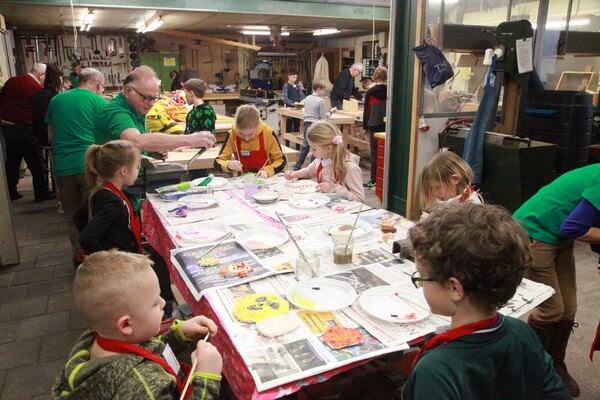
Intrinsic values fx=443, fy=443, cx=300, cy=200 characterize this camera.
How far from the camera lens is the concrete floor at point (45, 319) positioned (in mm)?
2469

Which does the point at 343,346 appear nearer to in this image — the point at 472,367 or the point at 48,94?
the point at 472,367

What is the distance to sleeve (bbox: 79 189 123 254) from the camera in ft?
6.90

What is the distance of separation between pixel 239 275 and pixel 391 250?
0.73 meters

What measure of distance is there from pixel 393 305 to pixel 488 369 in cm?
60

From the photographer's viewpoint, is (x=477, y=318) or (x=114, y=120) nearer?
(x=477, y=318)

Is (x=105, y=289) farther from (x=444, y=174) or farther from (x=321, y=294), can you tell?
(x=444, y=174)

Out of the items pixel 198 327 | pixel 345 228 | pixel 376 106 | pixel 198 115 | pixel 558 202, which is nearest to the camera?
pixel 198 327

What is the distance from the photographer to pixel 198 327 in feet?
4.69

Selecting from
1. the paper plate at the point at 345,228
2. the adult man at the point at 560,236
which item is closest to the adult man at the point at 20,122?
the paper plate at the point at 345,228

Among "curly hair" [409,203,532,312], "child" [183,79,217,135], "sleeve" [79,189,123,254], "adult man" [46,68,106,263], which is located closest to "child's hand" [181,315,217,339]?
"curly hair" [409,203,532,312]

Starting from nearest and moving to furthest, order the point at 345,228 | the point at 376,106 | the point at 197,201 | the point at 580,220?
the point at 580,220 → the point at 345,228 → the point at 197,201 → the point at 376,106

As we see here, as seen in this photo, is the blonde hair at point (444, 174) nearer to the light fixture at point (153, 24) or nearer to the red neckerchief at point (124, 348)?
the red neckerchief at point (124, 348)

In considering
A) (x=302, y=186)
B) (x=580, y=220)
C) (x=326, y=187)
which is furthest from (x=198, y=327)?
(x=302, y=186)

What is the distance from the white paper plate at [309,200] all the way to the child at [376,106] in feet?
11.6
